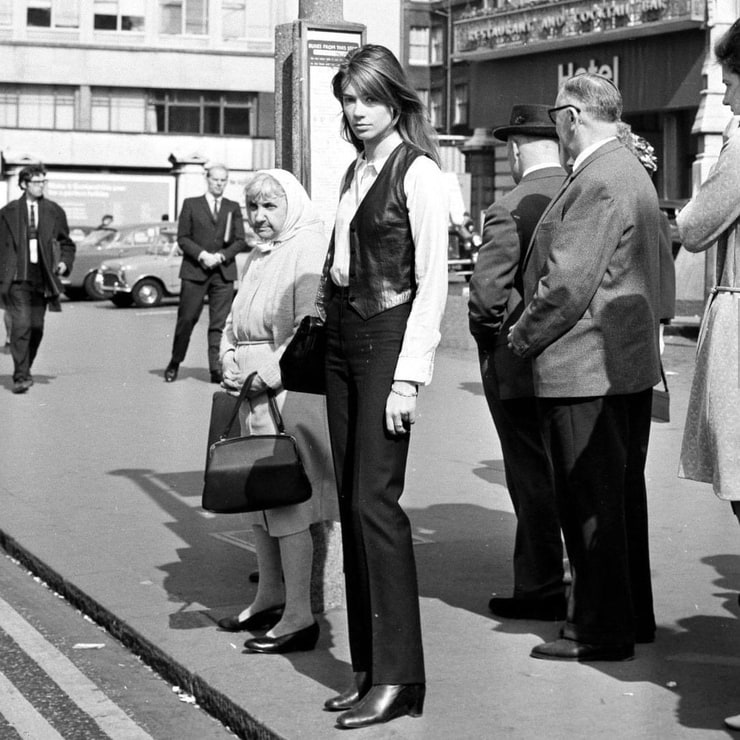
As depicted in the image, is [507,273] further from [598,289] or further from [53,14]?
[53,14]

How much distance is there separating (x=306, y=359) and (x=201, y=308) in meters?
10.3

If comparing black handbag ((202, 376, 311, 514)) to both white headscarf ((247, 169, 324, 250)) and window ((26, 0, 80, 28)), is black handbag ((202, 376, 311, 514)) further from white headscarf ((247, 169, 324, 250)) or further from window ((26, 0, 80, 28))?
window ((26, 0, 80, 28))

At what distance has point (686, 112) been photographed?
3650cm

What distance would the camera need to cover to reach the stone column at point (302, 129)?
19.8 ft

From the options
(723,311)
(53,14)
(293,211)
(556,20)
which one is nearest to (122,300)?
(556,20)

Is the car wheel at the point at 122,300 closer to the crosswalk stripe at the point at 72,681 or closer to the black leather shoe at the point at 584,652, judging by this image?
the crosswalk stripe at the point at 72,681

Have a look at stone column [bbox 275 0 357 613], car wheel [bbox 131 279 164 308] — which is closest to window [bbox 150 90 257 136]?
car wheel [bbox 131 279 164 308]

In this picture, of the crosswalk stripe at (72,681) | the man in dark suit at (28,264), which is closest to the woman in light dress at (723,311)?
the crosswalk stripe at (72,681)

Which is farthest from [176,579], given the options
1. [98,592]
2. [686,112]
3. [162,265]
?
[686,112]

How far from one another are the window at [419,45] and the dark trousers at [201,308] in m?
63.7

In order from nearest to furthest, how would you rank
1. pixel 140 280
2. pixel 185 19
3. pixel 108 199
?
1. pixel 140 280
2. pixel 108 199
3. pixel 185 19

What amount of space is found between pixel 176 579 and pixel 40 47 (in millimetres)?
59486

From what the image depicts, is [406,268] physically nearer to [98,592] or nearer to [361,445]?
[361,445]

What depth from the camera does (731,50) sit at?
4355 millimetres
